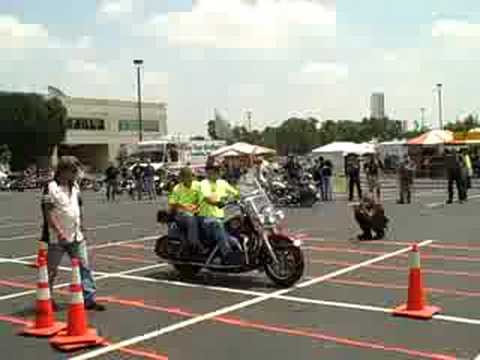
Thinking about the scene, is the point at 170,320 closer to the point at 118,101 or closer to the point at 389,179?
the point at 389,179

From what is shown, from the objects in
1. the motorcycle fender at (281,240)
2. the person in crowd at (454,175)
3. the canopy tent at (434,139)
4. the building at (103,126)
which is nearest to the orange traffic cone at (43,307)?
the motorcycle fender at (281,240)

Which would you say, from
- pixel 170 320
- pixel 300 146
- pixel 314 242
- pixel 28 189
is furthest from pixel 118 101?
pixel 170 320

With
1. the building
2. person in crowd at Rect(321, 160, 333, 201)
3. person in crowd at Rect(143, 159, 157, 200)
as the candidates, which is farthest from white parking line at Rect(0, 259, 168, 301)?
the building

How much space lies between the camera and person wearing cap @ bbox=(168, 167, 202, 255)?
10.7 metres

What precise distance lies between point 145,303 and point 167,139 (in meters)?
39.3

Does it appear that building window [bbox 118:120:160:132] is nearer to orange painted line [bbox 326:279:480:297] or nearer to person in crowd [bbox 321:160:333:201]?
person in crowd [bbox 321:160:333:201]

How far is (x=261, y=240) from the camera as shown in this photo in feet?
33.4

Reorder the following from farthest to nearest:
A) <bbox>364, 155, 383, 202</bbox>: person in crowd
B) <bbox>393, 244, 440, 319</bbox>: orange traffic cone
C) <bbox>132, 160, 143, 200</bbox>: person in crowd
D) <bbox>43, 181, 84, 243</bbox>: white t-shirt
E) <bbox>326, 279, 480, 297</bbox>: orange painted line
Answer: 1. <bbox>132, 160, 143, 200</bbox>: person in crowd
2. <bbox>364, 155, 383, 202</bbox>: person in crowd
3. <bbox>326, 279, 480, 297</bbox>: orange painted line
4. <bbox>43, 181, 84, 243</bbox>: white t-shirt
5. <bbox>393, 244, 440, 319</bbox>: orange traffic cone

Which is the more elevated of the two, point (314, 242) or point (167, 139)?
point (167, 139)

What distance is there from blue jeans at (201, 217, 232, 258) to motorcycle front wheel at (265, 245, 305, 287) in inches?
24.5

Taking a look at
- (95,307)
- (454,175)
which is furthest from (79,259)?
(454,175)

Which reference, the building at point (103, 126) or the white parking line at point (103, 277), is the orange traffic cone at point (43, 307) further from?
the building at point (103, 126)

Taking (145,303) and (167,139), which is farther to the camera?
(167,139)

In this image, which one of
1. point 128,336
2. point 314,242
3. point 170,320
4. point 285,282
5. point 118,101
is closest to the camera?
point 128,336
